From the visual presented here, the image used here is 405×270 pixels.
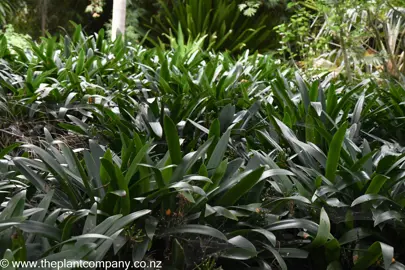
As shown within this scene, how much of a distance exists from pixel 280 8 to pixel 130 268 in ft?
33.0

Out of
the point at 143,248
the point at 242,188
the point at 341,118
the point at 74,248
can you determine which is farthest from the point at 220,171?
the point at 341,118

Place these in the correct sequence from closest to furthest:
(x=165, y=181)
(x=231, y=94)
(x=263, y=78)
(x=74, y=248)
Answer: (x=74, y=248)
(x=165, y=181)
(x=231, y=94)
(x=263, y=78)

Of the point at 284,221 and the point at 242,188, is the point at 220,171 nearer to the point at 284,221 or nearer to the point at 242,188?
the point at 242,188

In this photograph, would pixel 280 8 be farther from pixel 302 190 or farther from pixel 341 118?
pixel 302 190

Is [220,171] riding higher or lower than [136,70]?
higher

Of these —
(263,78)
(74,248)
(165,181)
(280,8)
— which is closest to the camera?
(74,248)

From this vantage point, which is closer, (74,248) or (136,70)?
(74,248)

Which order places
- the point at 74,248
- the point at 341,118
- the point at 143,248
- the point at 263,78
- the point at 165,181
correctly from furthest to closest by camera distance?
the point at 263,78 < the point at 341,118 < the point at 165,181 < the point at 143,248 < the point at 74,248

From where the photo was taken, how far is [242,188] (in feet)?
5.77

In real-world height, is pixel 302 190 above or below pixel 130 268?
above

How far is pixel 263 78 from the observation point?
13.2ft

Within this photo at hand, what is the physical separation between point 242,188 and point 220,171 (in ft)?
0.33

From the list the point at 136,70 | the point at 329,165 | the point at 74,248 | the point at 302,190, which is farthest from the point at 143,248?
the point at 136,70

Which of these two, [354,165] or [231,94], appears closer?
[354,165]
